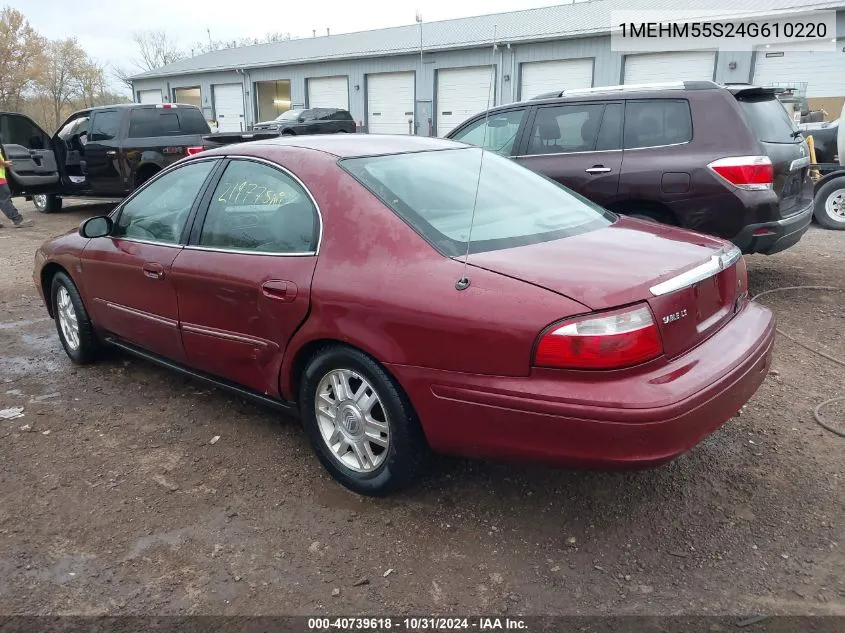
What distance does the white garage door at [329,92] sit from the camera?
27391 mm

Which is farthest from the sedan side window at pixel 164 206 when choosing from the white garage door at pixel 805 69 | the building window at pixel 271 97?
the building window at pixel 271 97

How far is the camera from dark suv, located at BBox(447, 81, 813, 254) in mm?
5258

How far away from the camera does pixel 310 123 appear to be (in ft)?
60.6

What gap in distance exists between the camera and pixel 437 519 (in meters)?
2.82

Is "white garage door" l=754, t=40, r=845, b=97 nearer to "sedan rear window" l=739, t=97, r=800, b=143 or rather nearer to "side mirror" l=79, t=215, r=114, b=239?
"sedan rear window" l=739, t=97, r=800, b=143

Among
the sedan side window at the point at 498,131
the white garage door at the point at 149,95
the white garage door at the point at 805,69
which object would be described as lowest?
the sedan side window at the point at 498,131

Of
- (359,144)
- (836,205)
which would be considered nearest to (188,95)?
(836,205)

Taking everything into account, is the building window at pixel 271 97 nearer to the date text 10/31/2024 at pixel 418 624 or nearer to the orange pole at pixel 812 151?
the orange pole at pixel 812 151

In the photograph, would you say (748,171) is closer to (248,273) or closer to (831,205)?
(248,273)

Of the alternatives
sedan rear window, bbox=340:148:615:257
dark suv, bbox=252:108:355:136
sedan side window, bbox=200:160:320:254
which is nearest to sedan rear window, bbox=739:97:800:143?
sedan rear window, bbox=340:148:615:257

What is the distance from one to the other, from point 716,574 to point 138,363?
12.6 feet

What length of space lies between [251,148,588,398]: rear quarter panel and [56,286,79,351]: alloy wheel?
Answer: 7.40 feet

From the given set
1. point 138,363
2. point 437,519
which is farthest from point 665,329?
point 138,363

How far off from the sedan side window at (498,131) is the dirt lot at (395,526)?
12.4ft
